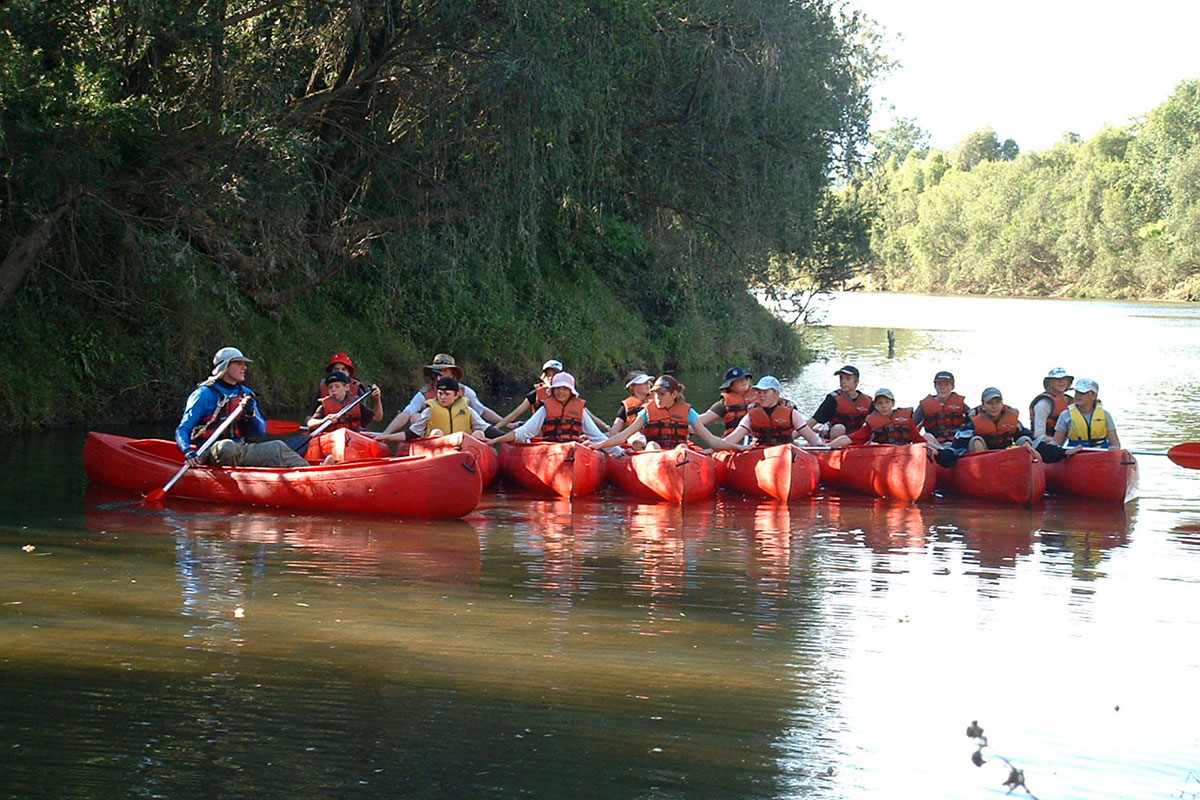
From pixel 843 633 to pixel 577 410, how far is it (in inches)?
237

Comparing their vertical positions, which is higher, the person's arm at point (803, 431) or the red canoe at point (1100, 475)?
the person's arm at point (803, 431)

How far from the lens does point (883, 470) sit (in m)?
13.1

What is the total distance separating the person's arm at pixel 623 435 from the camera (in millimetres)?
13055

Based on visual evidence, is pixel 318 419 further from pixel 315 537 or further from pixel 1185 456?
pixel 1185 456

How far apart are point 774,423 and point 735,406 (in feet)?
1.67

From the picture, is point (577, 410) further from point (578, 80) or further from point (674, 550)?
point (578, 80)

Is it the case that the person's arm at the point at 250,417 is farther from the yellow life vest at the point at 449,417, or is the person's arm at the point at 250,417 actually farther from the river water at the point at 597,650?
the yellow life vest at the point at 449,417

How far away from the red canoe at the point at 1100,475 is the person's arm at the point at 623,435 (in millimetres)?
A: 3794

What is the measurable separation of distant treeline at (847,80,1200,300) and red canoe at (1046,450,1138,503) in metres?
47.4

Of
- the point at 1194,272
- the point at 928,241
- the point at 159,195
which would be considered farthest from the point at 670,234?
the point at 928,241

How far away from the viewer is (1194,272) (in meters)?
70.4

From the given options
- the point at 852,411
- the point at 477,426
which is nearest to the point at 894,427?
the point at 852,411

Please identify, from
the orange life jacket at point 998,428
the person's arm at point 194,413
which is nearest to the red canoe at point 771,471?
the orange life jacket at point 998,428

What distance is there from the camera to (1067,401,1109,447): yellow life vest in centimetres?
1331
